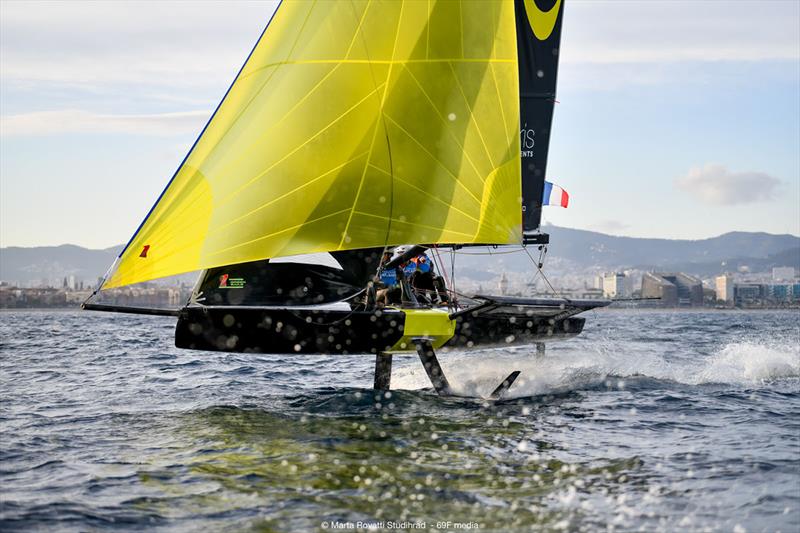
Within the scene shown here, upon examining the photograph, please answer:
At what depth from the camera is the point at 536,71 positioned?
1568 cm

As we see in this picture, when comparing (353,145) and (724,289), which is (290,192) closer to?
(353,145)

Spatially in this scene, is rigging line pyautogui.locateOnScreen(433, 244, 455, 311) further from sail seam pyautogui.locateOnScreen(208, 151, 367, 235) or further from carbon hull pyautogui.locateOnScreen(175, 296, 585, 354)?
sail seam pyautogui.locateOnScreen(208, 151, 367, 235)

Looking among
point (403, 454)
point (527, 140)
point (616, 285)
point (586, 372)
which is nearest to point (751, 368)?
point (586, 372)

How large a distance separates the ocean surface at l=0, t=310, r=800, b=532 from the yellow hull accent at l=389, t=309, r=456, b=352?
78 centimetres

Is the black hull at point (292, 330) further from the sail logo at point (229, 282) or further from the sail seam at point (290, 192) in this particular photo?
the sail seam at point (290, 192)

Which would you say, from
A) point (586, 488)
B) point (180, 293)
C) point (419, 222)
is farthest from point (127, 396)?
point (180, 293)

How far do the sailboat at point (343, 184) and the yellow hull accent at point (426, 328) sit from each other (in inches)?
0.8

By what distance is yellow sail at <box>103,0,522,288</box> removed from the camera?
31.8ft

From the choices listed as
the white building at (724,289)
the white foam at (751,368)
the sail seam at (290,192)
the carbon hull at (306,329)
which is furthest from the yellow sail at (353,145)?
the white building at (724,289)

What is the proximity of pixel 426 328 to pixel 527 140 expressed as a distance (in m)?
6.09

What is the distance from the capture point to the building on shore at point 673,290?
146850mm

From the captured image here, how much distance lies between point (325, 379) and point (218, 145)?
6.02 m

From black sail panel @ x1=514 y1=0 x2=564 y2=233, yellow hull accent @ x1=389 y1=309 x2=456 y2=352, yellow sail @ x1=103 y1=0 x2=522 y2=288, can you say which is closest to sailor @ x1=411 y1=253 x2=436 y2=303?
yellow hull accent @ x1=389 y1=309 x2=456 y2=352

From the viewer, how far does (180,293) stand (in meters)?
132
